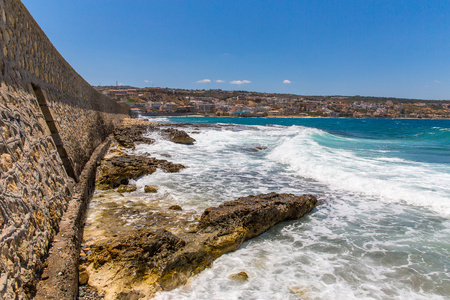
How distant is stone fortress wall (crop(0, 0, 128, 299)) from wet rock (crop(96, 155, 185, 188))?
1237mm

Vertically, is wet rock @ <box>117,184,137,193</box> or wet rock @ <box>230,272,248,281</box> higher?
wet rock @ <box>117,184,137,193</box>

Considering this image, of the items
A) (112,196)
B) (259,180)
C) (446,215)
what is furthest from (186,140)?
(446,215)

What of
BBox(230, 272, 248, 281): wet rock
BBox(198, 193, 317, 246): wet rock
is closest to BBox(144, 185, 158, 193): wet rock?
BBox(198, 193, 317, 246): wet rock

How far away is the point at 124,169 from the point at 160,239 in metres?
4.60

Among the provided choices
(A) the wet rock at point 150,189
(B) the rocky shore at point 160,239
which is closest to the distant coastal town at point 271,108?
(A) the wet rock at point 150,189

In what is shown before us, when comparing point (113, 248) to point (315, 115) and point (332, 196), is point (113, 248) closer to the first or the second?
point (332, 196)

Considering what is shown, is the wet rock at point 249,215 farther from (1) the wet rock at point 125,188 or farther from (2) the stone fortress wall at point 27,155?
(1) the wet rock at point 125,188

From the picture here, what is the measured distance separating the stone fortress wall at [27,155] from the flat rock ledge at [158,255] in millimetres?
670

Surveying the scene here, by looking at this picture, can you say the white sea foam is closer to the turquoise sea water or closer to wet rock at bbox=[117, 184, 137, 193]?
the turquoise sea water

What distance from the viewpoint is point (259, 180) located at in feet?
28.2

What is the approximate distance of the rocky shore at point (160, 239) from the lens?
10.1 feet

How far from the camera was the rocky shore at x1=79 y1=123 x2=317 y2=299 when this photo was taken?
10.1ft

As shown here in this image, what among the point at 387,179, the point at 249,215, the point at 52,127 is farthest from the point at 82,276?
the point at 387,179

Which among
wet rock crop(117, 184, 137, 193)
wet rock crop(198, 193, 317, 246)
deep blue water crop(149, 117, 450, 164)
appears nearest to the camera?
A: wet rock crop(198, 193, 317, 246)
